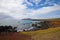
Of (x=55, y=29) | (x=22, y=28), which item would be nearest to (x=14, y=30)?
(x=22, y=28)

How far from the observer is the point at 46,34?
76.8 inches

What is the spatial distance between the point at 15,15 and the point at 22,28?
22cm

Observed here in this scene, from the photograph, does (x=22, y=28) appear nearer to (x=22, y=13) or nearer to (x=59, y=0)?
(x=22, y=13)

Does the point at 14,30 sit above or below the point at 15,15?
below

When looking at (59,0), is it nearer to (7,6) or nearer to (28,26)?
(28,26)

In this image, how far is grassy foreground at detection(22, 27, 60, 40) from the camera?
1.94 m

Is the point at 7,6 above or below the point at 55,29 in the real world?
above

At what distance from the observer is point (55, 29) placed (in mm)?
1959

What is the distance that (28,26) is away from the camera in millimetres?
1974

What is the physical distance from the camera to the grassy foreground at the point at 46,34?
194 centimetres

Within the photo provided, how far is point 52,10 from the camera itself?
1996 mm

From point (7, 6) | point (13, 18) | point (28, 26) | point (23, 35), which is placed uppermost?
point (7, 6)

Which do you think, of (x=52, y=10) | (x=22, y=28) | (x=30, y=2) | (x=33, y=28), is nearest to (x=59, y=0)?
(x=52, y=10)

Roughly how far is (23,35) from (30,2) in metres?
0.50
